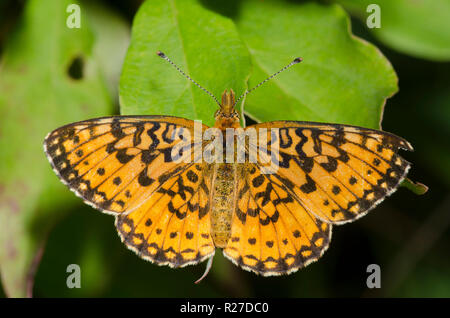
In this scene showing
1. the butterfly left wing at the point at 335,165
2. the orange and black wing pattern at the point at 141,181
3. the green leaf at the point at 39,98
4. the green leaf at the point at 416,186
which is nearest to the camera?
the green leaf at the point at 416,186

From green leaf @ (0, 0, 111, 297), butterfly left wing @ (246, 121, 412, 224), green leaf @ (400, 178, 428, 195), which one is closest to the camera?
green leaf @ (400, 178, 428, 195)

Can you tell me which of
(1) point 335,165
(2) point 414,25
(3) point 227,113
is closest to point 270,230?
(1) point 335,165

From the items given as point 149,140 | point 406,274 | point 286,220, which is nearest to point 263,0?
point 149,140

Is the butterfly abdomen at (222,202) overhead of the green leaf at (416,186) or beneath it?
beneath

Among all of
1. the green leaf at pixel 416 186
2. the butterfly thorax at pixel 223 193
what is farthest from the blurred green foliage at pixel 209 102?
the green leaf at pixel 416 186

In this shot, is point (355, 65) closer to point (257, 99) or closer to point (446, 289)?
point (257, 99)

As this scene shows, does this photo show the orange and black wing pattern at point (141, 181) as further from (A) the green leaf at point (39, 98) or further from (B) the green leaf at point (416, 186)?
(B) the green leaf at point (416, 186)

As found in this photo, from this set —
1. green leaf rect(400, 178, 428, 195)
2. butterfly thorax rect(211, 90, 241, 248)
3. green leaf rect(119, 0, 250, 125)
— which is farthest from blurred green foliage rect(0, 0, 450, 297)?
green leaf rect(400, 178, 428, 195)

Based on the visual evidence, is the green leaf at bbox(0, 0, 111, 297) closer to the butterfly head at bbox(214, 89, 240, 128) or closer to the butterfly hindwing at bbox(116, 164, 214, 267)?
the butterfly hindwing at bbox(116, 164, 214, 267)

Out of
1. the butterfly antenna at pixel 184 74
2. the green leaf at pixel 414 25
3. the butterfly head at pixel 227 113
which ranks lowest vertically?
the butterfly head at pixel 227 113
